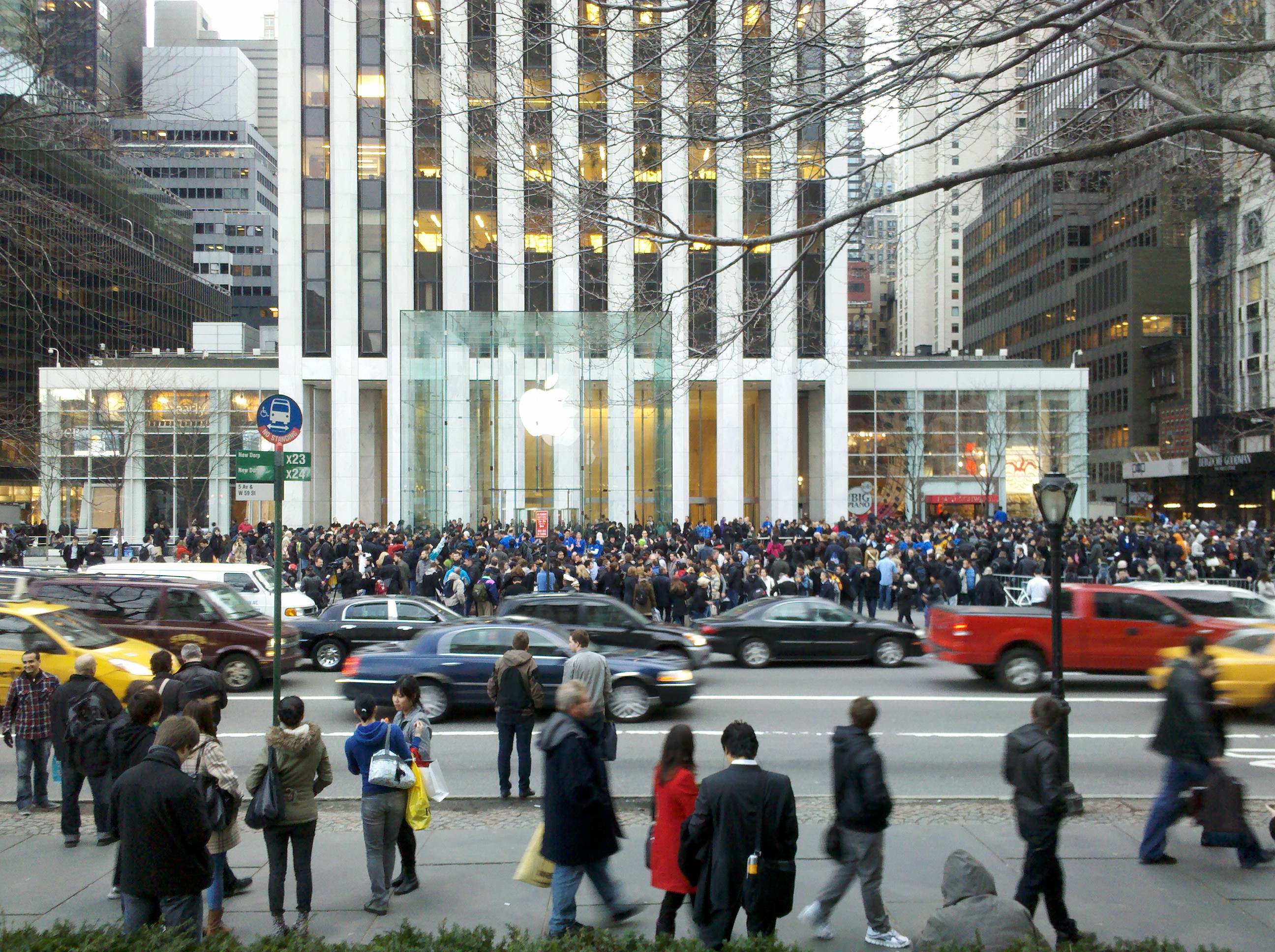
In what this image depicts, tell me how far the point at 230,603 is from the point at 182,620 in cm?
81

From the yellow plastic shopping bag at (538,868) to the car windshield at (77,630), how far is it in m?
8.24

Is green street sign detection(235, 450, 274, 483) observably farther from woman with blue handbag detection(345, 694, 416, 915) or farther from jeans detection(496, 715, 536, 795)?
woman with blue handbag detection(345, 694, 416, 915)

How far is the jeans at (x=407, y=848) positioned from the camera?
697 cm

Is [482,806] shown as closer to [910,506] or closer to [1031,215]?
[910,506]

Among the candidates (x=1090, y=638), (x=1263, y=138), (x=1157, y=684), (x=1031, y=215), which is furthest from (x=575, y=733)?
(x=1031, y=215)

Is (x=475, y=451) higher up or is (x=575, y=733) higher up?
(x=475, y=451)

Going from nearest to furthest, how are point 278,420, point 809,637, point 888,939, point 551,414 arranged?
1. point 888,939
2. point 278,420
3. point 809,637
4. point 551,414

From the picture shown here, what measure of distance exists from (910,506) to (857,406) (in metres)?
5.67

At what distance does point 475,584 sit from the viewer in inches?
843

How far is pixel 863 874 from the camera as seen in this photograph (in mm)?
6062

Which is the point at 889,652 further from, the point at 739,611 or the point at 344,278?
the point at 344,278

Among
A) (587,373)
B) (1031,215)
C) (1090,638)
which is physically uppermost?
(1031,215)

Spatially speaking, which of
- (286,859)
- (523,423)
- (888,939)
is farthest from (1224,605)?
(523,423)

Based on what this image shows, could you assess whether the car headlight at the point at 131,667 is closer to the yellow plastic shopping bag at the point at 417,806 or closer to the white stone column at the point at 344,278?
the yellow plastic shopping bag at the point at 417,806
